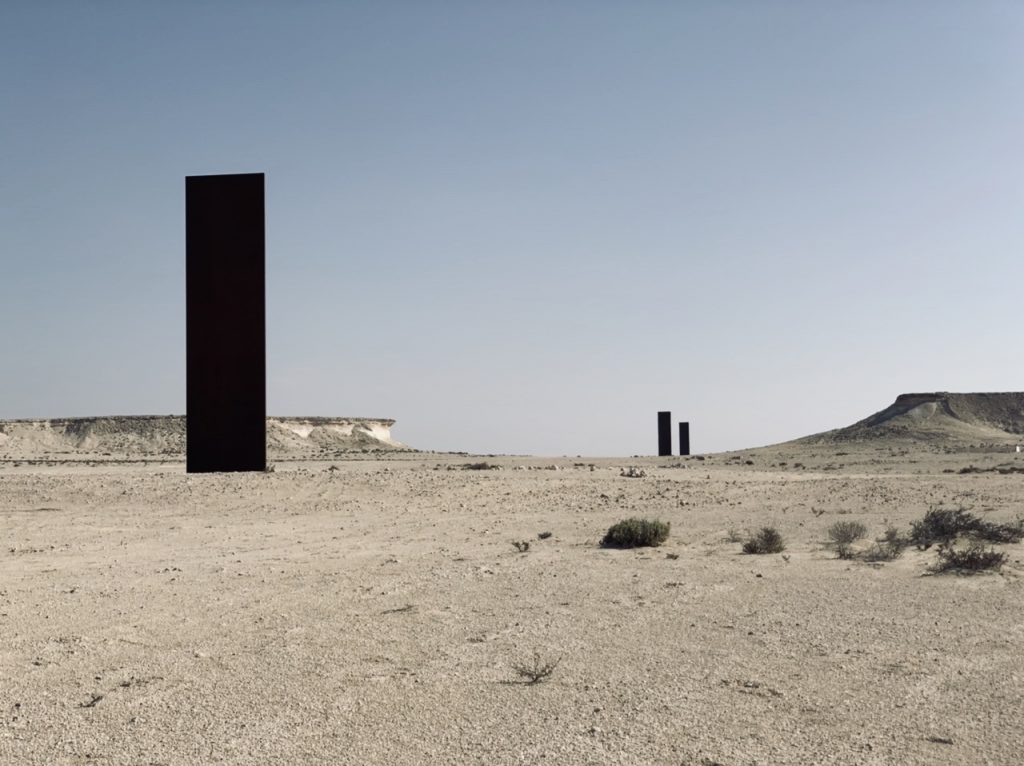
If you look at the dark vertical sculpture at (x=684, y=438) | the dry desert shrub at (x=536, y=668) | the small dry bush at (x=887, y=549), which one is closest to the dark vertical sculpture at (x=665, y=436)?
the dark vertical sculpture at (x=684, y=438)

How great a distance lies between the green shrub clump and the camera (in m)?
14.8

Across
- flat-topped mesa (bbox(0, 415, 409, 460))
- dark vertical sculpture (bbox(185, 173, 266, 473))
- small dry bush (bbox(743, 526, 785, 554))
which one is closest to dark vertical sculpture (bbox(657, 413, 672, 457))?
flat-topped mesa (bbox(0, 415, 409, 460))

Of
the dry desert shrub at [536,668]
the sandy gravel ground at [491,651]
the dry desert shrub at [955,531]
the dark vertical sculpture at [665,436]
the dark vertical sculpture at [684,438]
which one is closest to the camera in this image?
the sandy gravel ground at [491,651]

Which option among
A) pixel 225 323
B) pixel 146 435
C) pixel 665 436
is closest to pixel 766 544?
pixel 225 323

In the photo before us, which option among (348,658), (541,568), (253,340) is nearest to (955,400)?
(253,340)

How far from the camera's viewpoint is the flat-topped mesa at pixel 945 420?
216 feet

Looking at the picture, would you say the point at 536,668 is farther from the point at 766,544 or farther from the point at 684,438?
the point at 684,438

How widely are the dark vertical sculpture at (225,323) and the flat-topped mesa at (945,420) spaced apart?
53144 mm

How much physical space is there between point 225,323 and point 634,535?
14.3 metres

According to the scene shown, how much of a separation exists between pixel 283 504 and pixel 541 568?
11.3 meters

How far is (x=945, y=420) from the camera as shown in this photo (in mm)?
72625

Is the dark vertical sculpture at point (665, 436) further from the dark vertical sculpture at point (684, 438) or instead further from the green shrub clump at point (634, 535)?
the green shrub clump at point (634, 535)

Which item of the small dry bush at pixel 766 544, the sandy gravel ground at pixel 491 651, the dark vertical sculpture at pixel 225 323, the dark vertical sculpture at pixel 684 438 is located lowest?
the sandy gravel ground at pixel 491 651

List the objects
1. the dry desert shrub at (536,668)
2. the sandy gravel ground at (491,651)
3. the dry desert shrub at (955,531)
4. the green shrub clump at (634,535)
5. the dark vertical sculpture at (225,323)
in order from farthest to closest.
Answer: the dark vertical sculpture at (225,323) → the green shrub clump at (634,535) → the dry desert shrub at (955,531) → the dry desert shrub at (536,668) → the sandy gravel ground at (491,651)
